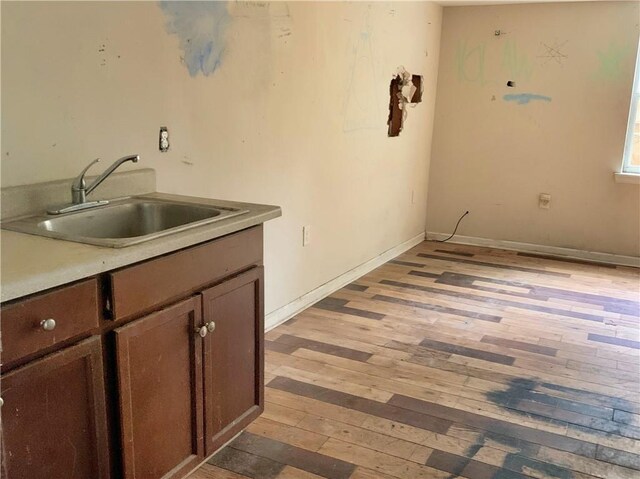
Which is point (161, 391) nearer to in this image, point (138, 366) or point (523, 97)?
point (138, 366)

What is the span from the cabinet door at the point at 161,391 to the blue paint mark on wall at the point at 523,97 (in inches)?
153

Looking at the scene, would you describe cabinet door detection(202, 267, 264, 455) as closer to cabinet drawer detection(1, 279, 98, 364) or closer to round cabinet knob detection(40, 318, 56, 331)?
cabinet drawer detection(1, 279, 98, 364)

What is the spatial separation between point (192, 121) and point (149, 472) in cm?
139

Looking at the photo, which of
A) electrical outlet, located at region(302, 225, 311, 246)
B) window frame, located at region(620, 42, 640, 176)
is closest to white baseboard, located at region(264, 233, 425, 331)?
electrical outlet, located at region(302, 225, 311, 246)

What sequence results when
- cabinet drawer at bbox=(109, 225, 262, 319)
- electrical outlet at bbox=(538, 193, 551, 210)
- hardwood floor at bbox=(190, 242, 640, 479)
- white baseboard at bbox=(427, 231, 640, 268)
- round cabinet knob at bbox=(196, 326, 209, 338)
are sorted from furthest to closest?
electrical outlet at bbox=(538, 193, 551, 210) → white baseboard at bbox=(427, 231, 640, 268) → hardwood floor at bbox=(190, 242, 640, 479) → round cabinet knob at bbox=(196, 326, 209, 338) → cabinet drawer at bbox=(109, 225, 262, 319)

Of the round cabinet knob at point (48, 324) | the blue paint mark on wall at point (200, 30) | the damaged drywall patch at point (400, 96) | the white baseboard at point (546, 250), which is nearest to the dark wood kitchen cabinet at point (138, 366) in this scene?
the round cabinet knob at point (48, 324)

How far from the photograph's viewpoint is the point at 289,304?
3354mm

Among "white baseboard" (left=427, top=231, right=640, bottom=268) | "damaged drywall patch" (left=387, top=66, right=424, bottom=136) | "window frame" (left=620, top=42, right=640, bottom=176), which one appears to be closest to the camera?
"damaged drywall patch" (left=387, top=66, right=424, bottom=136)

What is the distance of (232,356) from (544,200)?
146 inches

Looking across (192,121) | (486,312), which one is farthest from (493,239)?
(192,121)

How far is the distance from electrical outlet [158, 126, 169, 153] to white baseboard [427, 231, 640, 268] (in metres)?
3.46

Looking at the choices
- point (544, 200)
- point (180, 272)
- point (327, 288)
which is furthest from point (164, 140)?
point (544, 200)

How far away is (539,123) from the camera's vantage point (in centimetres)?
482

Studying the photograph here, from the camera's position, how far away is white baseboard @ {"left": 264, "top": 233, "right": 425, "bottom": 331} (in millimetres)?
3225
